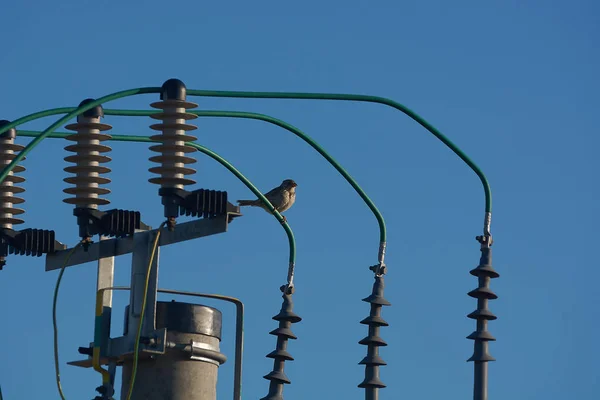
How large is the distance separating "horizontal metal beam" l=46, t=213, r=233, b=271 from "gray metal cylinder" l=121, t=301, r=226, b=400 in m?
A: 0.63

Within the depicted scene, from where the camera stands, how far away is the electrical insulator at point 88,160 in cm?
1638

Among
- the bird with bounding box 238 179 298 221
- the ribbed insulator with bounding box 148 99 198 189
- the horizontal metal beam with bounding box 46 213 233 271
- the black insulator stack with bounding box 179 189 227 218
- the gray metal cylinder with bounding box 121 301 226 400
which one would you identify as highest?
the bird with bounding box 238 179 298 221

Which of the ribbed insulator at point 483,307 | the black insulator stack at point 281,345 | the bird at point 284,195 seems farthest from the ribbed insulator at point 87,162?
the bird at point 284,195

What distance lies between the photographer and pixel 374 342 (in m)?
17.3

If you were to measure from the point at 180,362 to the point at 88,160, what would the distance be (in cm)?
211

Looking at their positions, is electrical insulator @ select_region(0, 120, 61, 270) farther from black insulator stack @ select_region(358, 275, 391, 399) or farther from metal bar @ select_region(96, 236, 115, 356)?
black insulator stack @ select_region(358, 275, 391, 399)

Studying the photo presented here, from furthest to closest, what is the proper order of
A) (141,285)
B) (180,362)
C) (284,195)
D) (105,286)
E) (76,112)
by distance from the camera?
(284,195) < (105,286) < (141,285) < (180,362) < (76,112)

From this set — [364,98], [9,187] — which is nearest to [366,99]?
[364,98]

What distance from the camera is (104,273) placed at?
1662 cm

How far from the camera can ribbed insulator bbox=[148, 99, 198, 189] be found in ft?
52.4

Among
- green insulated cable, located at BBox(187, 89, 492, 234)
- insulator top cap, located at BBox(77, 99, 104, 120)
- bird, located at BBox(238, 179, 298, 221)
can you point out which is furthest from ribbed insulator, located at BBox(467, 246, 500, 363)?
bird, located at BBox(238, 179, 298, 221)

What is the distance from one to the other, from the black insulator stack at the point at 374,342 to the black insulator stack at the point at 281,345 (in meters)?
0.71

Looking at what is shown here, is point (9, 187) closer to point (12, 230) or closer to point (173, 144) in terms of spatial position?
point (12, 230)

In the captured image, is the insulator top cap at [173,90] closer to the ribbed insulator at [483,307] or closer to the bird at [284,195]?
the ribbed insulator at [483,307]
